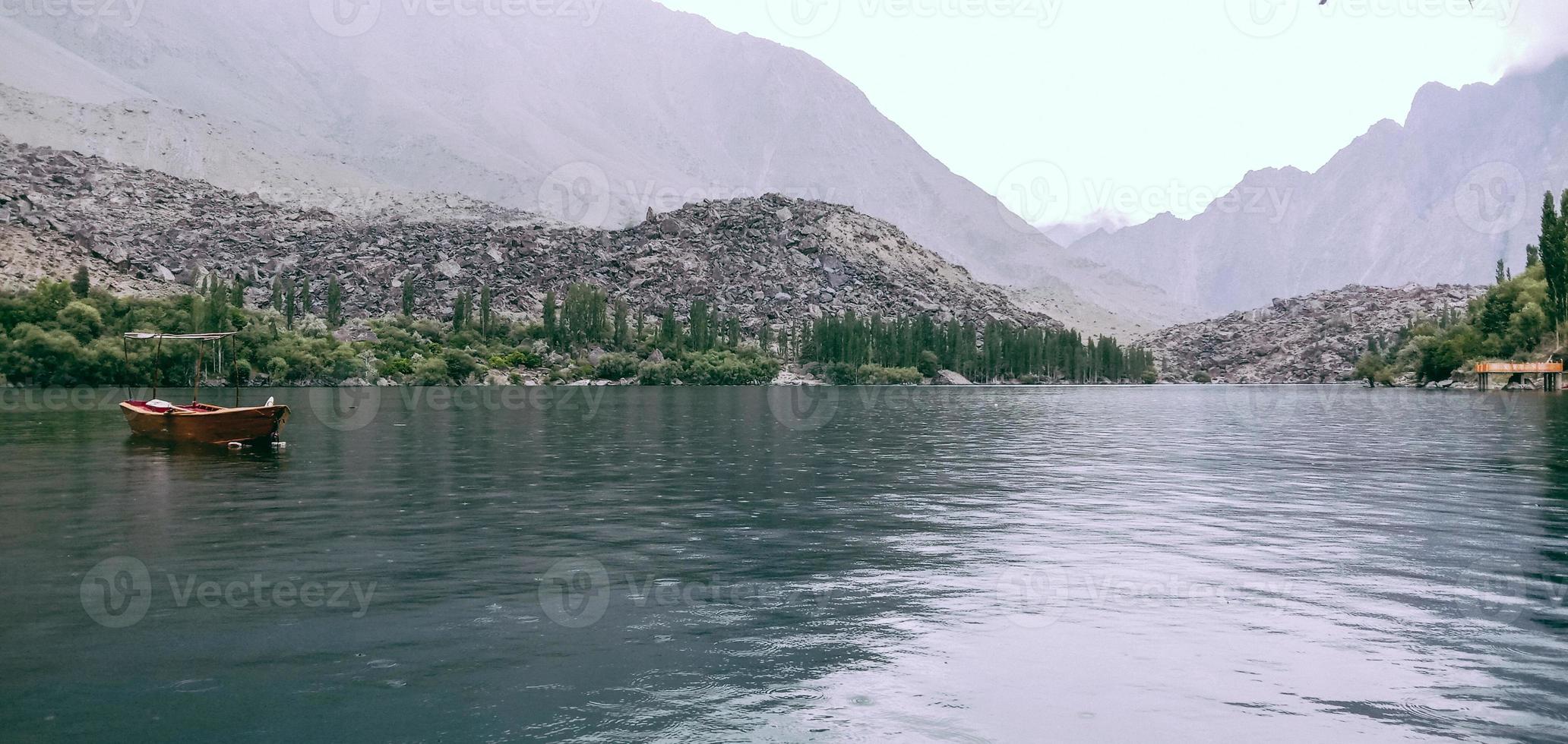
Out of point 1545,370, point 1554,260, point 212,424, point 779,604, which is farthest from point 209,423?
point 1545,370

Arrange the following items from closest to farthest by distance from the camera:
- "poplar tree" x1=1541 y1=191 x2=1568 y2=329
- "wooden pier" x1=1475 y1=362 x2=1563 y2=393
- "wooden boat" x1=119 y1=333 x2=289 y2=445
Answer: "wooden boat" x1=119 y1=333 x2=289 y2=445 < "poplar tree" x1=1541 y1=191 x2=1568 y2=329 < "wooden pier" x1=1475 y1=362 x2=1563 y2=393

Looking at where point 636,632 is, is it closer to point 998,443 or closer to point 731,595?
point 731,595

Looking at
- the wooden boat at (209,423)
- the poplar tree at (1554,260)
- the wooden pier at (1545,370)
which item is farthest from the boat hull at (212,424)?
the wooden pier at (1545,370)

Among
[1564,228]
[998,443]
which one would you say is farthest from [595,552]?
[1564,228]

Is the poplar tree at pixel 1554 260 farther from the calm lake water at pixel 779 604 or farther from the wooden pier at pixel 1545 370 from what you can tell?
the calm lake water at pixel 779 604

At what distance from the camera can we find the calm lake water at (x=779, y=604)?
57.6 feet

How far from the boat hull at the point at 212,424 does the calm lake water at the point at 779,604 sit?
11471mm

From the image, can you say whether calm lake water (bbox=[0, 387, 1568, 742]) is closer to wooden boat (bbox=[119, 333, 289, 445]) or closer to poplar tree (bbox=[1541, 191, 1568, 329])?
wooden boat (bbox=[119, 333, 289, 445])

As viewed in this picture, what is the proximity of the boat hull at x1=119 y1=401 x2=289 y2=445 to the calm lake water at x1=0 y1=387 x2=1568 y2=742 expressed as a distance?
11471 mm

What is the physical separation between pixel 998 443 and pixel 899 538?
4765cm

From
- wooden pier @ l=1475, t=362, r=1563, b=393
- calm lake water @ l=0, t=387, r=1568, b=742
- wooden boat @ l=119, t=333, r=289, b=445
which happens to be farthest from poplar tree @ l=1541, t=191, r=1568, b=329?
wooden boat @ l=119, t=333, r=289, b=445

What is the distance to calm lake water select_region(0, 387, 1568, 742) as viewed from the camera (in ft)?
57.6

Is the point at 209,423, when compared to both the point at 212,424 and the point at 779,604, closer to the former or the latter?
the point at 212,424

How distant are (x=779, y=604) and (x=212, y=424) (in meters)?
59.0
